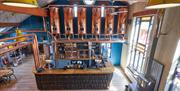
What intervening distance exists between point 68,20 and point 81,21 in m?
0.75

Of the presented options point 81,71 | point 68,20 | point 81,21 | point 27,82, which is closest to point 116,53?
point 81,21

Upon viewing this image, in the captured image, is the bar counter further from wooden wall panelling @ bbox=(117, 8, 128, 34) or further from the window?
wooden wall panelling @ bbox=(117, 8, 128, 34)

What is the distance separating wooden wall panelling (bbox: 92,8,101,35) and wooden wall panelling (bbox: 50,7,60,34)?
2.05 meters

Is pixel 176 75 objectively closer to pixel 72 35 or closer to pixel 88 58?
pixel 88 58

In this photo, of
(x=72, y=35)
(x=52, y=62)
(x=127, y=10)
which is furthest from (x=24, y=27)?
(x=127, y=10)

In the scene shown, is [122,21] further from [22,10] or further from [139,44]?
[22,10]

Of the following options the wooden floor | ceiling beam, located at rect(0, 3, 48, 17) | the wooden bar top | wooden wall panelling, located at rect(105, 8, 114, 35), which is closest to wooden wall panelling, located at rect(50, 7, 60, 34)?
ceiling beam, located at rect(0, 3, 48, 17)

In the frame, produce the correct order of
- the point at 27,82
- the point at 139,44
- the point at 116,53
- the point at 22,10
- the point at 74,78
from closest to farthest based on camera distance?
the point at 22,10, the point at 74,78, the point at 139,44, the point at 27,82, the point at 116,53

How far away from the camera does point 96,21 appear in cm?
731

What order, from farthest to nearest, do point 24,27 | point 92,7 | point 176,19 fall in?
point 24,27 → point 92,7 → point 176,19

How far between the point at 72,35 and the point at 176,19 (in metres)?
5.62

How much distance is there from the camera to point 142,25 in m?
5.74

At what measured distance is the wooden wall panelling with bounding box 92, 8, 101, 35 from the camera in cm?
718

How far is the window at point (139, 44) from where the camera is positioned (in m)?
5.18
